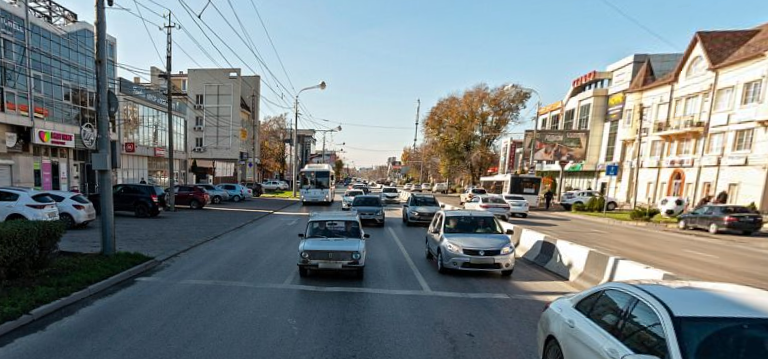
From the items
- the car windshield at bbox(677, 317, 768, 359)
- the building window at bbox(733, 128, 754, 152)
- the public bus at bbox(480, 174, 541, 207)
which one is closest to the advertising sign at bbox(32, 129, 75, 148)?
the car windshield at bbox(677, 317, 768, 359)

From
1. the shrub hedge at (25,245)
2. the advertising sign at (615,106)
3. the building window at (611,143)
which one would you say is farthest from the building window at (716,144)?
the shrub hedge at (25,245)

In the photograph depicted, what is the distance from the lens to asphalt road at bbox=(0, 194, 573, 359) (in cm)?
430

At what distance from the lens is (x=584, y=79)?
45.2 meters

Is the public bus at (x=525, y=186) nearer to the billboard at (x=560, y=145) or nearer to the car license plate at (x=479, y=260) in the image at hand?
the billboard at (x=560, y=145)

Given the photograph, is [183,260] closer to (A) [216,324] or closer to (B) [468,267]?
(A) [216,324]

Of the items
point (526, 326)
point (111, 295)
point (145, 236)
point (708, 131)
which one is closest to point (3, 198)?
point (145, 236)

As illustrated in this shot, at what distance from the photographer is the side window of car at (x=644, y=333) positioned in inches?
91.1

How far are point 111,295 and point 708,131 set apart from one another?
125 feet

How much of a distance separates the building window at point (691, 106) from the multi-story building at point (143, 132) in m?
44.7

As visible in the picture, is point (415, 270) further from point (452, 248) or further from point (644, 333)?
point (644, 333)

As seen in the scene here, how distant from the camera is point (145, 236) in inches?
464

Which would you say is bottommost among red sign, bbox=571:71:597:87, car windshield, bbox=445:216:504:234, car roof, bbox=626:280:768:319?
car windshield, bbox=445:216:504:234

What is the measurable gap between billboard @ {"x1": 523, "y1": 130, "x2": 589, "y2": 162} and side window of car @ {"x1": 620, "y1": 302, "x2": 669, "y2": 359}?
36864 millimetres

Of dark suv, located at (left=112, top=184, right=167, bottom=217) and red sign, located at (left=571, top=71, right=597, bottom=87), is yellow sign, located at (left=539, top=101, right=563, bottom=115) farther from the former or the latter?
dark suv, located at (left=112, top=184, right=167, bottom=217)
